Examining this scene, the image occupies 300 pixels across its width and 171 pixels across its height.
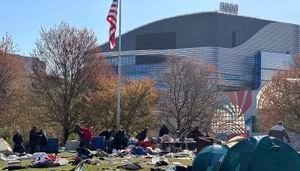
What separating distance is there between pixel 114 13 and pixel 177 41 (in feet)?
359

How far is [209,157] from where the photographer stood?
18125 millimetres

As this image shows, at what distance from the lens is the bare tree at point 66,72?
5116 centimetres

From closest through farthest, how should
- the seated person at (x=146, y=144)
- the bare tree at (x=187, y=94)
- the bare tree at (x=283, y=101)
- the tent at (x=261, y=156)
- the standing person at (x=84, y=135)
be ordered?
the tent at (x=261, y=156) < the standing person at (x=84, y=135) < the seated person at (x=146, y=144) < the bare tree at (x=283, y=101) < the bare tree at (x=187, y=94)

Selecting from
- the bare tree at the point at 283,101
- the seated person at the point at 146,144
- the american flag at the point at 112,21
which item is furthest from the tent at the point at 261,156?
the bare tree at the point at 283,101

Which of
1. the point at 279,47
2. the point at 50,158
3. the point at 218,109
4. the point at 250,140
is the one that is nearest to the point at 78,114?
the point at 218,109

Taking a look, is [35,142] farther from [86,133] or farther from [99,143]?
[86,133]

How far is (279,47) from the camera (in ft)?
522

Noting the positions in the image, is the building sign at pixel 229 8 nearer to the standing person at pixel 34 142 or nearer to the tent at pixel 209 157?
the standing person at pixel 34 142

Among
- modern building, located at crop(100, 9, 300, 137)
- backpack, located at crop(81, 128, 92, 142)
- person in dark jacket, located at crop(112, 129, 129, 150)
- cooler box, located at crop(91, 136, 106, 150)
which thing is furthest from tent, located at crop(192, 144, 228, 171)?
modern building, located at crop(100, 9, 300, 137)

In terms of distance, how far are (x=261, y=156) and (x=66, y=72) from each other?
38.2 metres

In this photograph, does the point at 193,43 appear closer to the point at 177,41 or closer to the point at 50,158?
the point at 177,41

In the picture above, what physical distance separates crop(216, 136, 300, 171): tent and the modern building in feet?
388

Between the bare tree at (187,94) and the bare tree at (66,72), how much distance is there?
1093cm

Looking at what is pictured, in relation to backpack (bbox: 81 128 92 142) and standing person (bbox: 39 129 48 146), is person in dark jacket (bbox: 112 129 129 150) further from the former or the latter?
standing person (bbox: 39 129 48 146)
